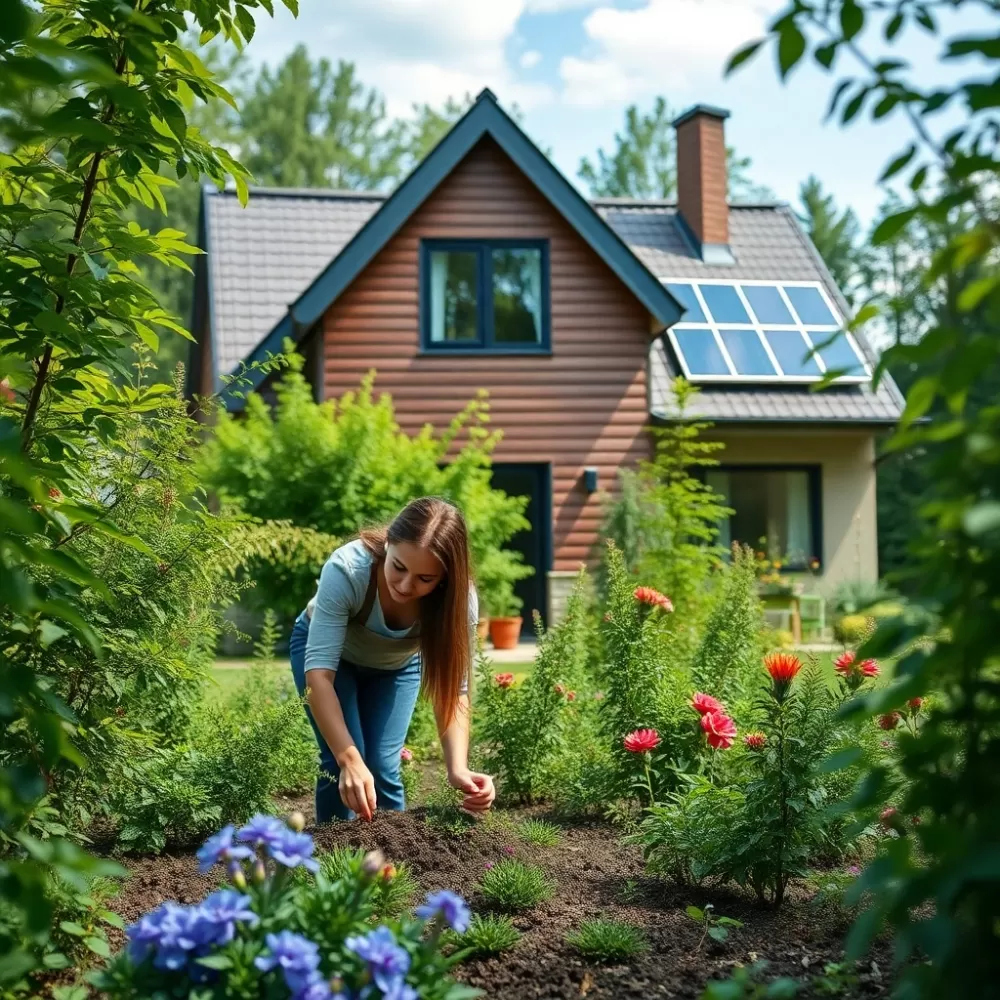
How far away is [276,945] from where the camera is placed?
6.32ft

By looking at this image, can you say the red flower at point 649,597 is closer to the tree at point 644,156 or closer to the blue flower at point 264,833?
the blue flower at point 264,833

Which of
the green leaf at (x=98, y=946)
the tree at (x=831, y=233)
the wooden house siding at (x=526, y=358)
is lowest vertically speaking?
the green leaf at (x=98, y=946)

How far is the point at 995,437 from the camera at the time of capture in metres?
1.47

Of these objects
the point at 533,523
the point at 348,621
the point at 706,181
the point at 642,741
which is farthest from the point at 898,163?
the point at 706,181

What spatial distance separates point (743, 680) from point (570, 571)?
957 cm

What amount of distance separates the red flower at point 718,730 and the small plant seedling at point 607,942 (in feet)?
2.87

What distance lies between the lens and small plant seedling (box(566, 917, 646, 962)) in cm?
306

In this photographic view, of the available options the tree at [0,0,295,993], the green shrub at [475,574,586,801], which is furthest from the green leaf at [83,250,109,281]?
the green shrub at [475,574,586,801]

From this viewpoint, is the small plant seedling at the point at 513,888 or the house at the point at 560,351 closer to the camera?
the small plant seedling at the point at 513,888

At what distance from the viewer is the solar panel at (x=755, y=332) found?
51.6 ft

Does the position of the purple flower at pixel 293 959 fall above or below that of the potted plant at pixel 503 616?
below

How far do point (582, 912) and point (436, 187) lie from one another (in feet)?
39.5

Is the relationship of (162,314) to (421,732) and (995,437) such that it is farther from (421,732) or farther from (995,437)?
(421,732)

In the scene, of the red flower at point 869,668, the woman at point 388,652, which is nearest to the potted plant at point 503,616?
the woman at point 388,652
